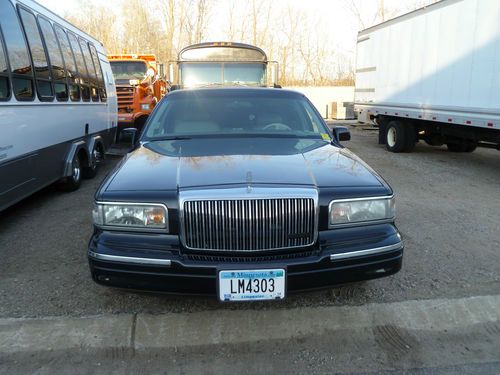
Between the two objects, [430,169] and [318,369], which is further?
[430,169]

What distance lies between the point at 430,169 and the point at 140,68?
10.0m

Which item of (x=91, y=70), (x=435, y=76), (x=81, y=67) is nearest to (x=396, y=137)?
(x=435, y=76)

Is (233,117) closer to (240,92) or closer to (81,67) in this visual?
(240,92)

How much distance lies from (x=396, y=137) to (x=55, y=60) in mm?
8621

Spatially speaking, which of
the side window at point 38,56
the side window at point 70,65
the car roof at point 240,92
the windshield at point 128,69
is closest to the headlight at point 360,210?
the car roof at point 240,92

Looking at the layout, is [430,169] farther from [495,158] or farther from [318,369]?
[318,369]

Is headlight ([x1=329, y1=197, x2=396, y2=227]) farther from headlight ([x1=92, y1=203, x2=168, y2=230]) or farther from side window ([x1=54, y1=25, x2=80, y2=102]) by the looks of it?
side window ([x1=54, y1=25, x2=80, y2=102])

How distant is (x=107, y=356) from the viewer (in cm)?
275

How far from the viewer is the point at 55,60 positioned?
251 inches

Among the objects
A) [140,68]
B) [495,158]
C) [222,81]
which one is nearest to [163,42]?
[140,68]

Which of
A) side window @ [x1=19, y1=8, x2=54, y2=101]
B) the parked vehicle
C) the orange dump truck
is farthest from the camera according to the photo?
the orange dump truck

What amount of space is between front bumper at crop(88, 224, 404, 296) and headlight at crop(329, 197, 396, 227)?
3.3 inches

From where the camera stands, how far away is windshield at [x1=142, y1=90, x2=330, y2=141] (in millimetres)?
4156

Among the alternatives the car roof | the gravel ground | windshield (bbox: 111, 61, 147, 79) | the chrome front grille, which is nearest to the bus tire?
the gravel ground
